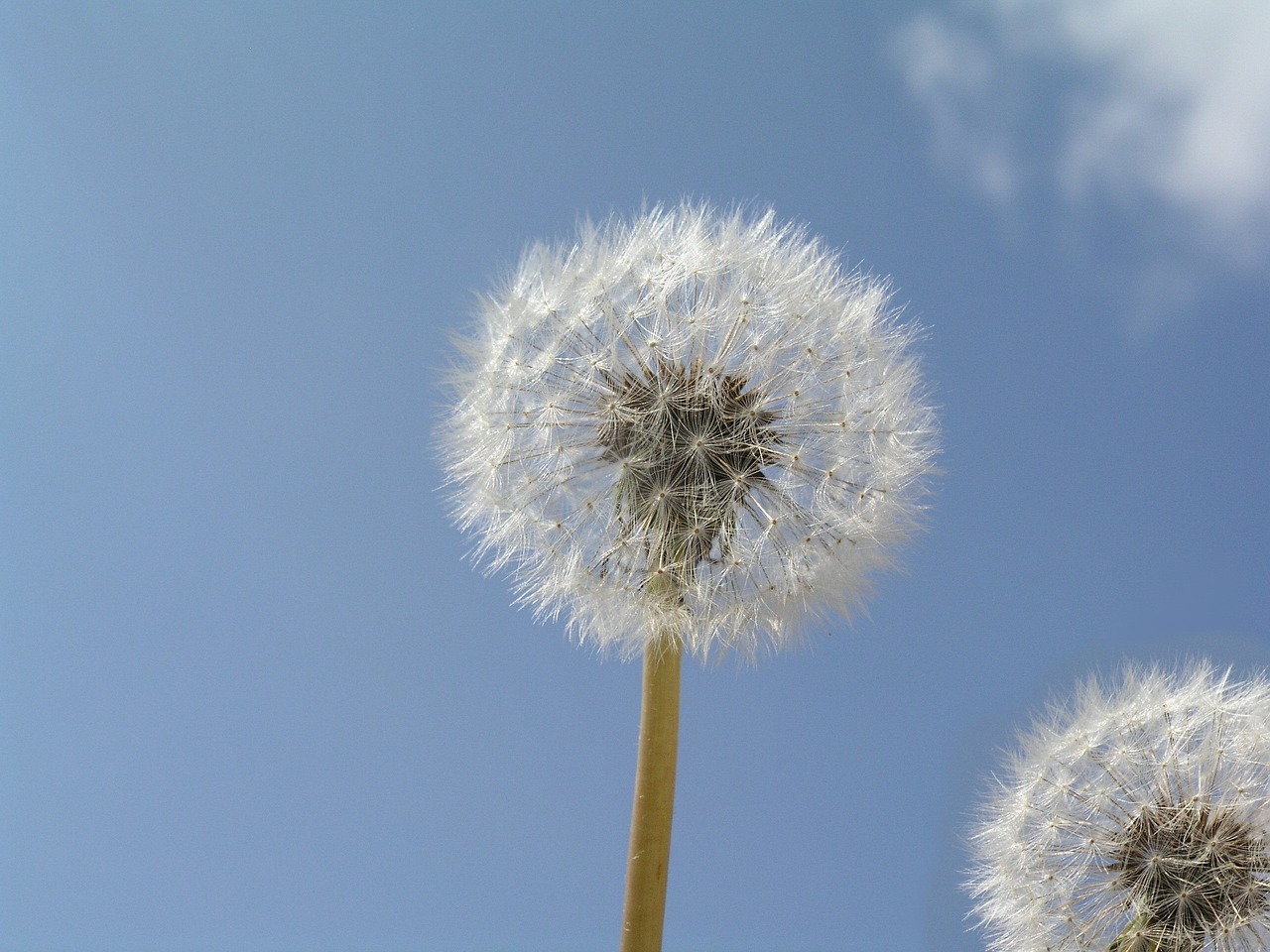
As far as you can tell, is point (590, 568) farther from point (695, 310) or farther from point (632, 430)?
point (695, 310)

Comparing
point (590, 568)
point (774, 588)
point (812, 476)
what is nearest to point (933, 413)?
point (812, 476)

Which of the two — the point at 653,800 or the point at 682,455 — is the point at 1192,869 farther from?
the point at 682,455

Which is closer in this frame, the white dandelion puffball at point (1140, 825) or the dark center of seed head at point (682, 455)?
the dark center of seed head at point (682, 455)

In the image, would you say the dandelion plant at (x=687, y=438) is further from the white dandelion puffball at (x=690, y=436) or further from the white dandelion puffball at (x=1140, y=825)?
the white dandelion puffball at (x=1140, y=825)

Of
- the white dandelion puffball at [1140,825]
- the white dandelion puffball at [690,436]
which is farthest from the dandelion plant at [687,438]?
the white dandelion puffball at [1140,825]

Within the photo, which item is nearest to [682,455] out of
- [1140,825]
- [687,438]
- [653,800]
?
[687,438]

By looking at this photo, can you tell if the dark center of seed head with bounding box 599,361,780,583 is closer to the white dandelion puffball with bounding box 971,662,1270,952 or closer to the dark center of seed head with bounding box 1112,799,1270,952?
the white dandelion puffball with bounding box 971,662,1270,952
